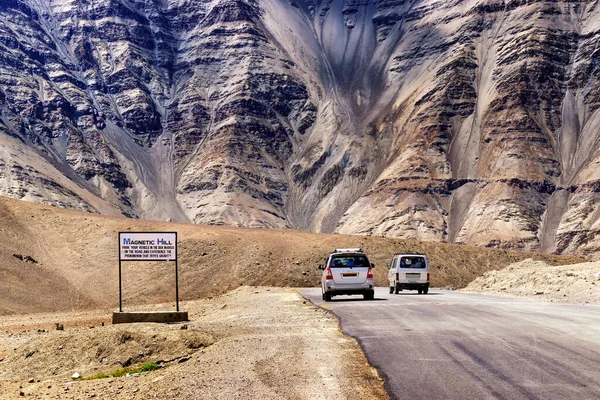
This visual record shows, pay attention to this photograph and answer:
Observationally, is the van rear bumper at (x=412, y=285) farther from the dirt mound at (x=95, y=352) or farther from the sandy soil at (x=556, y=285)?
the dirt mound at (x=95, y=352)

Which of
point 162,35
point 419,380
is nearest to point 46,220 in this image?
point 419,380

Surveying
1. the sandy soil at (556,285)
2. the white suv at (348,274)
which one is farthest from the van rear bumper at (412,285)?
the white suv at (348,274)

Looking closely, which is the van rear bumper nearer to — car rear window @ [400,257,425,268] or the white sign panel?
car rear window @ [400,257,425,268]

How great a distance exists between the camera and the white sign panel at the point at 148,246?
88.7 ft

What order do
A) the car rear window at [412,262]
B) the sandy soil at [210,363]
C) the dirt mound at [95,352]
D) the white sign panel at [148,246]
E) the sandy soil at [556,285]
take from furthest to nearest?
the car rear window at [412,262]
the sandy soil at [556,285]
the white sign panel at [148,246]
the dirt mound at [95,352]
the sandy soil at [210,363]

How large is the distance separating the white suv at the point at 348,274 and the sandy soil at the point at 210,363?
831 cm

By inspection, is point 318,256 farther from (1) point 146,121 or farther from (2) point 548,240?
(1) point 146,121

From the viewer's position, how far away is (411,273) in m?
36.9

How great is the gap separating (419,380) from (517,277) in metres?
33.1

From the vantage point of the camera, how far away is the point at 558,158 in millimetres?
124188

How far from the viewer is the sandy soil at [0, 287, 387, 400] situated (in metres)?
9.87

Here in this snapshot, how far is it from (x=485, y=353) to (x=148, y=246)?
1708 cm

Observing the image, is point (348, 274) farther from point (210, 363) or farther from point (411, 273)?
point (210, 363)

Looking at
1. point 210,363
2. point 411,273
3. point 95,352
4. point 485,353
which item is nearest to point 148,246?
point 95,352
